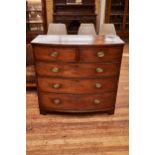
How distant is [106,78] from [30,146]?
102cm

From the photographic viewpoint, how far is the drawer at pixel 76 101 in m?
2.21

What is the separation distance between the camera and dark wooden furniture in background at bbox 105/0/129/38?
19.9ft

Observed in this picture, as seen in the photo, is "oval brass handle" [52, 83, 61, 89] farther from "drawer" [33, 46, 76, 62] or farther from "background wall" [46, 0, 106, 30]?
"background wall" [46, 0, 106, 30]

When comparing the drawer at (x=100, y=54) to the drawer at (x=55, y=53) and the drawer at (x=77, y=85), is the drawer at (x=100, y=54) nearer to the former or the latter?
the drawer at (x=55, y=53)

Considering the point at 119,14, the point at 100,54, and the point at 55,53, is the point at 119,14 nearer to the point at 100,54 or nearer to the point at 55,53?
the point at 100,54

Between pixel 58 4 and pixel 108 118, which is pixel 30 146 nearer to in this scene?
pixel 108 118

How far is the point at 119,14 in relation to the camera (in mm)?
6141

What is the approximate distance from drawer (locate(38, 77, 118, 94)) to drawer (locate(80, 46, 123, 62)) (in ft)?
0.74

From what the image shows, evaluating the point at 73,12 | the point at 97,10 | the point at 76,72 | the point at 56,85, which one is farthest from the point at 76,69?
the point at 97,10

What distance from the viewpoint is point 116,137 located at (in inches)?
78.2

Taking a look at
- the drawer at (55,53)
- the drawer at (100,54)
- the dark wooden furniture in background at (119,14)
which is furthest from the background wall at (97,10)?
the drawer at (55,53)

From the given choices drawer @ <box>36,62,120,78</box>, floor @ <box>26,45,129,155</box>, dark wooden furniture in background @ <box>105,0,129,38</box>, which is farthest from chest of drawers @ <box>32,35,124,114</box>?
dark wooden furniture in background @ <box>105,0,129,38</box>
